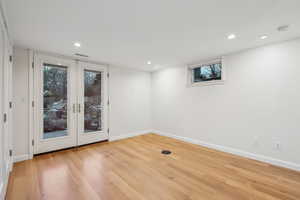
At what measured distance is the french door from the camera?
10.4 feet

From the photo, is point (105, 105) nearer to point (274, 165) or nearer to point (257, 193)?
point (257, 193)

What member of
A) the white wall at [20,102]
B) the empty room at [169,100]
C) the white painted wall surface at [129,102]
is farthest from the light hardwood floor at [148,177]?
the white painted wall surface at [129,102]

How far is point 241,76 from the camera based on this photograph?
3121 millimetres

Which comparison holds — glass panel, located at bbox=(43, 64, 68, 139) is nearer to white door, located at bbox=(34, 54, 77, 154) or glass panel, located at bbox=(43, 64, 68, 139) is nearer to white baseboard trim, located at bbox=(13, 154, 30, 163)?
white door, located at bbox=(34, 54, 77, 154)

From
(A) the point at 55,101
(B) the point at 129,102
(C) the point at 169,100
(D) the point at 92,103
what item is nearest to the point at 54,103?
(A) the point at 55,101

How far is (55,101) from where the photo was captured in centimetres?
342

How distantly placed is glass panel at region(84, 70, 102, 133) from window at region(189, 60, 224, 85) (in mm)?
2893

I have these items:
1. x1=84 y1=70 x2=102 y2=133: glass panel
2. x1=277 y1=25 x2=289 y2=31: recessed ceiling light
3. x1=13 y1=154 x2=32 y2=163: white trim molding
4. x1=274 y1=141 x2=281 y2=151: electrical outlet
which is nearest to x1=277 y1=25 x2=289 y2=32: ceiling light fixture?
x1=277 y1=25 x2=289 y2=31: recessed ceiling light

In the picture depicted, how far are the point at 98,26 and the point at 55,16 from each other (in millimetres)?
549

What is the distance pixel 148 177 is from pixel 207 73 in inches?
122

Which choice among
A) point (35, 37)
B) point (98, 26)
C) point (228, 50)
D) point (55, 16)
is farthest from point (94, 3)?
point (228, 50)

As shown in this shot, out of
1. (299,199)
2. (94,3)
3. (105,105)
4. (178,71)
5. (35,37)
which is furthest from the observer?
(178,71)

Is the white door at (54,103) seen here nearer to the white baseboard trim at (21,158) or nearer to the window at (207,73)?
the white baseboard trim at (21,158)

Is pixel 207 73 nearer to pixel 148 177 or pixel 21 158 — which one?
pixel 148 177
